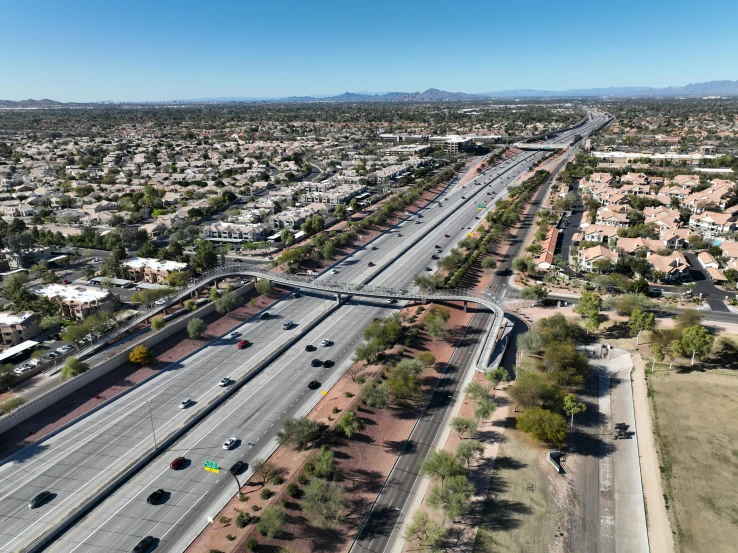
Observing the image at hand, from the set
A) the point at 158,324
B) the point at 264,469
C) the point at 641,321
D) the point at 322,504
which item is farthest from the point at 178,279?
the point at 641,321

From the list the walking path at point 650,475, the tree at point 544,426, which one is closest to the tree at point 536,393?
the tree at point 544,426

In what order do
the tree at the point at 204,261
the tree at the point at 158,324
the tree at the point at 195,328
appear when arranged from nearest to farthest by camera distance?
the tree at the point at 158,324 < the tree at the point at 195,328 < the tree at the point at 204,261

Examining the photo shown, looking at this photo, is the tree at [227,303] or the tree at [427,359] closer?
the tree at [427,359]

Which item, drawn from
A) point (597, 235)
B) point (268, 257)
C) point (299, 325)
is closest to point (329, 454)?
point (299, 325)

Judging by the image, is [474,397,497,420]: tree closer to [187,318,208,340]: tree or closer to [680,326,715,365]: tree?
[680,326,715,365]: tree

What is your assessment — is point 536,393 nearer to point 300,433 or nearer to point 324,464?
point 324,464

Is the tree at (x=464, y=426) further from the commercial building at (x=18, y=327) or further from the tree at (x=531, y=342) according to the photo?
the commercial building at (x=18, y=327)
